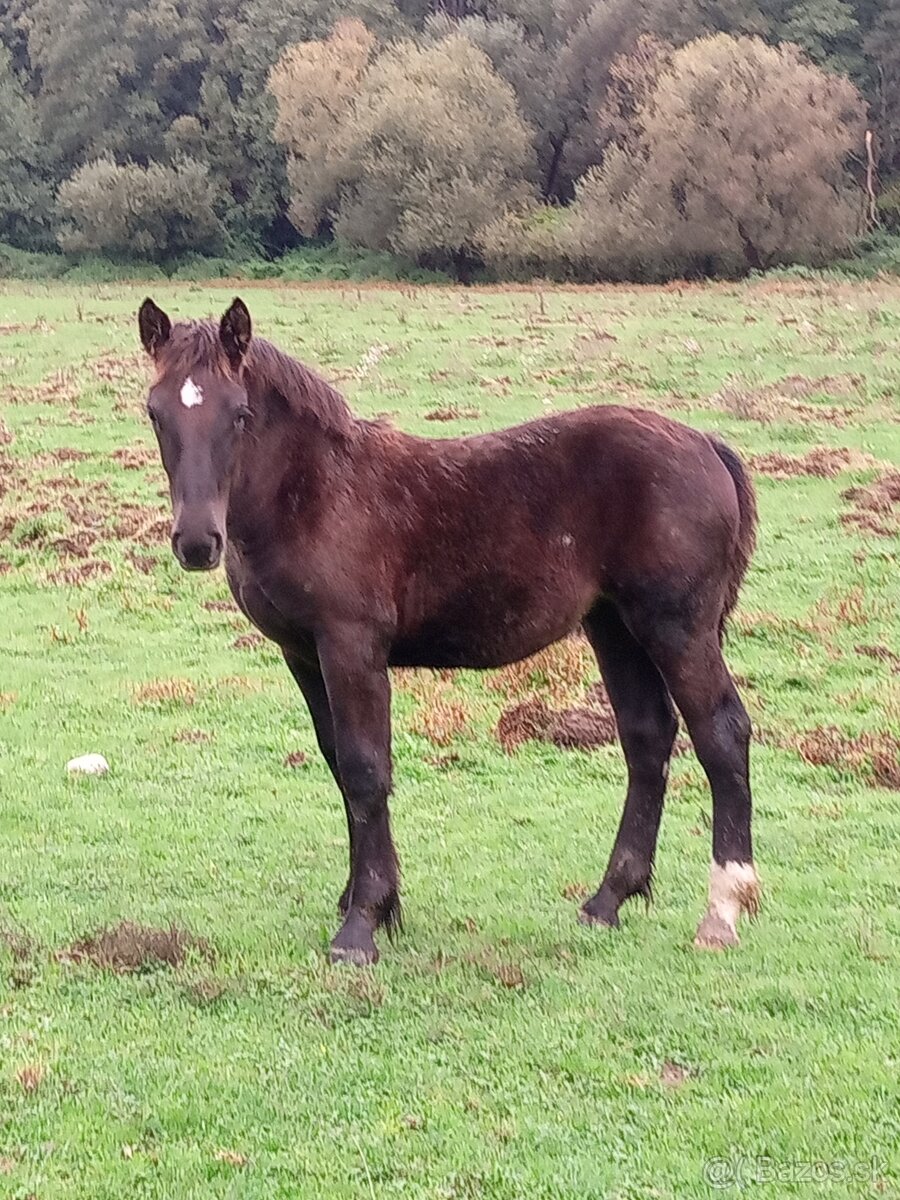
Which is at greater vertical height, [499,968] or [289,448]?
[289,448]

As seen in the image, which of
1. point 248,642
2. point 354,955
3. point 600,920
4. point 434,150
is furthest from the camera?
point 434,150

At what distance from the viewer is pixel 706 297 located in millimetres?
33688

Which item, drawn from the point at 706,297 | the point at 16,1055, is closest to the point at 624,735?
the point at 16,1055

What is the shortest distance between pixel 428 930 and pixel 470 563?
162cm

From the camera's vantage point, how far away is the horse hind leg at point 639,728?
19.8 ft

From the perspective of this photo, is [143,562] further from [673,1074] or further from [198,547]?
[673,1074]

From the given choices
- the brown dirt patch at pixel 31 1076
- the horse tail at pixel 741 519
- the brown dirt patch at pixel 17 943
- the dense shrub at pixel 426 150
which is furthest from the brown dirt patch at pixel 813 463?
the dense shrub at pixel 426 150

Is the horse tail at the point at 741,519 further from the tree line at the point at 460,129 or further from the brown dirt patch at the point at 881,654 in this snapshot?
the tree line at the point at 460,129

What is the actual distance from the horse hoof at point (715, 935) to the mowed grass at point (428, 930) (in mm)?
77

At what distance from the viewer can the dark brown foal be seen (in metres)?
5.43

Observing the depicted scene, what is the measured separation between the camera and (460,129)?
1938 inches

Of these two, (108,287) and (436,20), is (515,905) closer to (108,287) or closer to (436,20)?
(108,287)

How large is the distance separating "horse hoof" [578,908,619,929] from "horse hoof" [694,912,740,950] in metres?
0.37

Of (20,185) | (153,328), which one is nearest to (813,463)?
(153,328)
